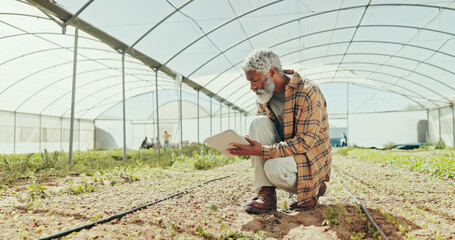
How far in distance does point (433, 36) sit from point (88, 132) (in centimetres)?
1826

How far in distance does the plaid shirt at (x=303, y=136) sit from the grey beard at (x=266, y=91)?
12 cm

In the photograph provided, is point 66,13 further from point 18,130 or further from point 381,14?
point 18,130

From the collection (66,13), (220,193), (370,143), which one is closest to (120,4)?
(66,13)

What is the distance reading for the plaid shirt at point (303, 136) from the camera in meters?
2.25

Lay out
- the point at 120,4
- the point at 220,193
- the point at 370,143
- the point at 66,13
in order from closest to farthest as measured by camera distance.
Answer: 1. the point at 220,193
2. the point at 66,13
3. the point at 120,4
4. the point at 370,143

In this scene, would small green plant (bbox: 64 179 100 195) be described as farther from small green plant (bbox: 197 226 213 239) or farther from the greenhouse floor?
small green plant (bbox: 197 226 213 239)

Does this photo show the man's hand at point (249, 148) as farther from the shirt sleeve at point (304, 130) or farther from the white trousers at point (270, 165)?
the white trousers at point (270, 165)

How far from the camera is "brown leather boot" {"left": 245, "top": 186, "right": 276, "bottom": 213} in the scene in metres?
2.44

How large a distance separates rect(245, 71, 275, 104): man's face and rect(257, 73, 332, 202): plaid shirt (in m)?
0.13

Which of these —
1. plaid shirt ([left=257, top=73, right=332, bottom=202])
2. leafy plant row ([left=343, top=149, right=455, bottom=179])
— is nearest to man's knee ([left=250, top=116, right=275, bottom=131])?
plaid shirt ([left=257, top=73, right=332, bottom=202])

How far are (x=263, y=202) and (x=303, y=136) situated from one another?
63 cm

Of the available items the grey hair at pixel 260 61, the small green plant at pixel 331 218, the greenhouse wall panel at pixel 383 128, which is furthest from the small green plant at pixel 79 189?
the greenhouse wall panel at pixel 383 128

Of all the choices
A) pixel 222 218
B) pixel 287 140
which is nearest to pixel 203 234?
pixel 222 218

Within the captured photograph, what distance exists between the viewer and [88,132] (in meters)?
19.3
